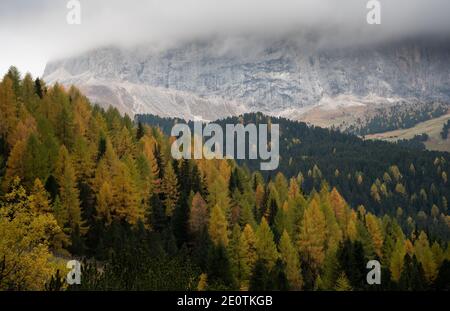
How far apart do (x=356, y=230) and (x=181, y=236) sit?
1513 inches

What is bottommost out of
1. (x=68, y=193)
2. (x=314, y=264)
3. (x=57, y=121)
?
(x=314, y=264)

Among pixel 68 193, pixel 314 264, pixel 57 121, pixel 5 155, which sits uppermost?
pixel 57 121

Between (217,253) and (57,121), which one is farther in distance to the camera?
(57,121)

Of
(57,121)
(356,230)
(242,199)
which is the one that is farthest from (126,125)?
(356,230)

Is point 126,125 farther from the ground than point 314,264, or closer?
farther from the ground

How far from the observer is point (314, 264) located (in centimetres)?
10025
